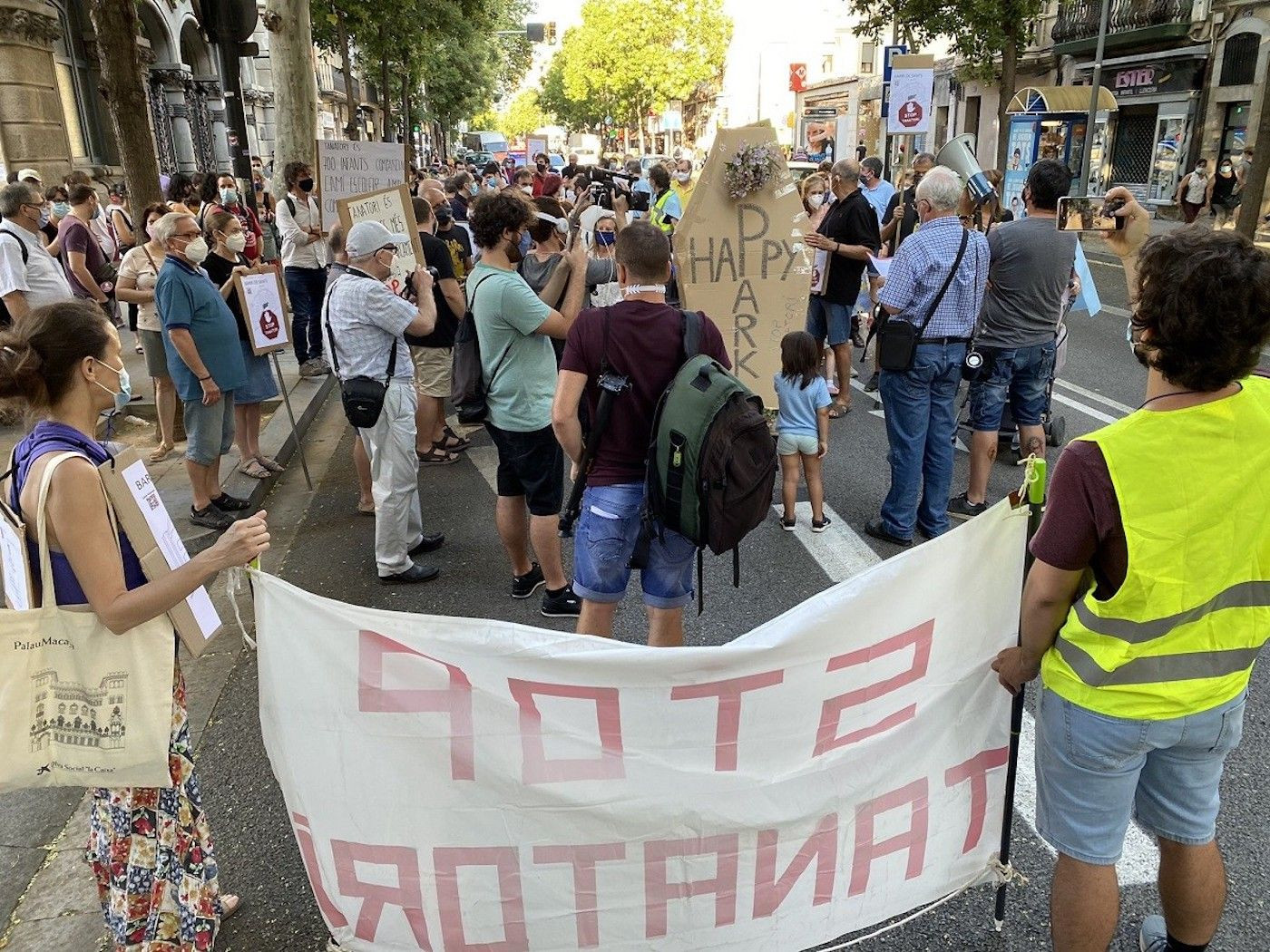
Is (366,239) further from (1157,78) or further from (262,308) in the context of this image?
(1157,78)

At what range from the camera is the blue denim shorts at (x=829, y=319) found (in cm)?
747

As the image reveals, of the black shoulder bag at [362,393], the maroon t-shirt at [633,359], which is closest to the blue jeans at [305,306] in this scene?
the black shoulder bag at [362,393]

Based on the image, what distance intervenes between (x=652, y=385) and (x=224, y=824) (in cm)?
205

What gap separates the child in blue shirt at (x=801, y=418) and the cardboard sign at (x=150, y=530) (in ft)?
11.5

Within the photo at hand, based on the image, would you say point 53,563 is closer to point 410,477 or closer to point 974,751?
point 974,751

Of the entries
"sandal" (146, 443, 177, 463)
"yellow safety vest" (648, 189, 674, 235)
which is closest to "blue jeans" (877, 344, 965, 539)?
"sandal" (146, 443, 177, 463)

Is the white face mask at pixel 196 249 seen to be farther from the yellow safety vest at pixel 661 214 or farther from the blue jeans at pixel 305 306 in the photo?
the yellow safety vest at pixel 661 214

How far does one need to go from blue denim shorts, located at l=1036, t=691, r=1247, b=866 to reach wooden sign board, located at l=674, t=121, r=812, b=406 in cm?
404

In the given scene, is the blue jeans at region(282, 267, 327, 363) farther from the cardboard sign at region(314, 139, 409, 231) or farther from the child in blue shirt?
the child in blue shirt

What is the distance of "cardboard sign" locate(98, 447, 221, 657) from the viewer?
204cm

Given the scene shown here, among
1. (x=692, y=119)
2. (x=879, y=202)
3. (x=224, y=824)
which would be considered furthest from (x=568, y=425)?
(x=692, y=119)

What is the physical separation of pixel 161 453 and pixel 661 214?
5.95 m

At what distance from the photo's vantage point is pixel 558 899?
2129 millimetres

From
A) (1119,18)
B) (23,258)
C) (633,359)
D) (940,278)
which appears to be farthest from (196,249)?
(1119,18)
